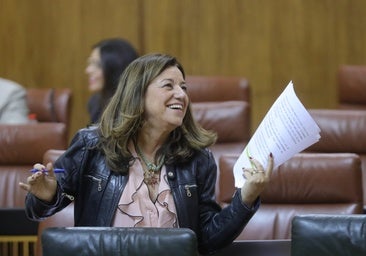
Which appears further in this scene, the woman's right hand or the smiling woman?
the smiling woman

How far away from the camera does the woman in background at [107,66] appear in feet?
10.7

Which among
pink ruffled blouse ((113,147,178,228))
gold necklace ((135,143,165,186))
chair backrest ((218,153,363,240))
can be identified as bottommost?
chair backrest ((218,153,363,240))

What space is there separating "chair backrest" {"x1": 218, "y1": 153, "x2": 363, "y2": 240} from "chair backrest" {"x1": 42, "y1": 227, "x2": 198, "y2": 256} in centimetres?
92

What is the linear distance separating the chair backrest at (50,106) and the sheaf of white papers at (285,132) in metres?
2.24

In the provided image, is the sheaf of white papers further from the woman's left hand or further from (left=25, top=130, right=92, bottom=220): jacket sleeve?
(left=25, top=130, right=92, bottom=220): jacket sleeve

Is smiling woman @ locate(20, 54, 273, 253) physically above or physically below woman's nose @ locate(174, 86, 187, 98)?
below

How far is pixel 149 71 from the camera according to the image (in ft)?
6.14

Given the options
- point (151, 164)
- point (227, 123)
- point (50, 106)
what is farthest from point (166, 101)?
point (50, 106)

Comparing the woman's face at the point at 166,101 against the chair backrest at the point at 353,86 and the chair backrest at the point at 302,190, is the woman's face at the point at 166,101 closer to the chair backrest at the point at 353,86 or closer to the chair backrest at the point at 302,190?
the chair backrest at the point at 302,190

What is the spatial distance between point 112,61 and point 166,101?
1465 mm

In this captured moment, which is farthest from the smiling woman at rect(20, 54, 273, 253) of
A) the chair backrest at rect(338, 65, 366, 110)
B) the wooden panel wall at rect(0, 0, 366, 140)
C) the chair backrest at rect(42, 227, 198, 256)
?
the wooden panel wall at rect(0, 0, 366, 140)

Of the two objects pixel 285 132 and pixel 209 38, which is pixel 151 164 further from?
pixel 209 38

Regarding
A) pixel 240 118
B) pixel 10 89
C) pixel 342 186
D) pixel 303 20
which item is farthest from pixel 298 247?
pixel 303 20

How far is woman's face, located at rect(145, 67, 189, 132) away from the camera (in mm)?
1843
